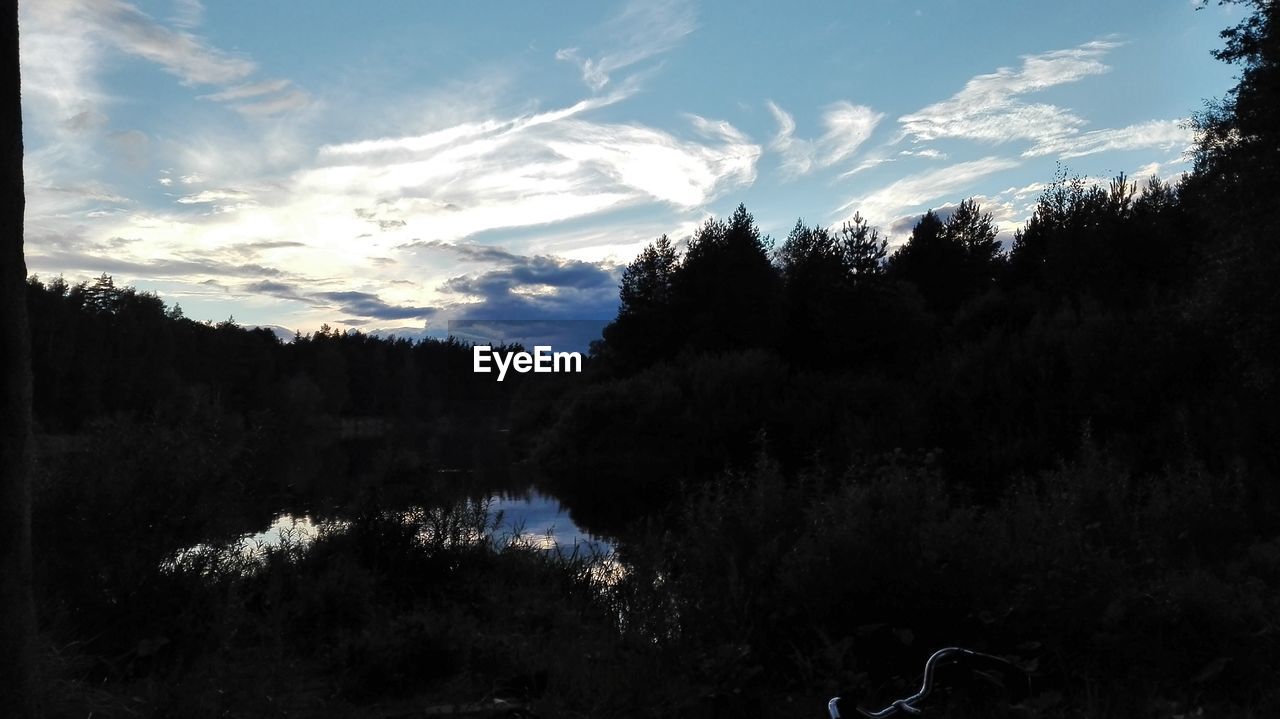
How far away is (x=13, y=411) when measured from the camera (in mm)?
3844

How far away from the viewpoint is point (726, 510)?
7418 mm

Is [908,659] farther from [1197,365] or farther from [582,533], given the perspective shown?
[1197,365]

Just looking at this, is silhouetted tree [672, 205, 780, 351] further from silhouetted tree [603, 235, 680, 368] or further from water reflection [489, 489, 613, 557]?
water reflection [489, 489, 613, 557]

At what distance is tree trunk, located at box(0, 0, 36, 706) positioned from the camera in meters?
3.83

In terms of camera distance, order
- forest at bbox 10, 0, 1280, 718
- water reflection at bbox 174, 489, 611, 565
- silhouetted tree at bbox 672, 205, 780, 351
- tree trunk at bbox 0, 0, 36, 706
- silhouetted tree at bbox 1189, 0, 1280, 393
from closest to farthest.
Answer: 1. tree trunk at bbox 0, 0, 36, 706
2. forest at bbox 10, 0, 1280, 718
3. water reflection at bbox 174, 489, 611, 565
4. silhouetted tree at bbox 1189, 0, 1280, 393
5. silhouetted tree at bbox 672, 205, 780, 351

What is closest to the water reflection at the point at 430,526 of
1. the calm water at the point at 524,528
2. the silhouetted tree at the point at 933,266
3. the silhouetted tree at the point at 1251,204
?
the calm water at the point at 524,528

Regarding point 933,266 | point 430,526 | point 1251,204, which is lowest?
point 430,526

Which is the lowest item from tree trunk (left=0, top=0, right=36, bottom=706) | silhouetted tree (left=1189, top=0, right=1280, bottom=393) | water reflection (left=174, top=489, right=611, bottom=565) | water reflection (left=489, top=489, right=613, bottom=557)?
water reflection (left=489, top=489, right=613, bottom=557)

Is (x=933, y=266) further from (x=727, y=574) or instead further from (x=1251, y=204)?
(x=727, y=574)

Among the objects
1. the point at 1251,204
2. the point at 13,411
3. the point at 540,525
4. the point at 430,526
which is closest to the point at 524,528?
the point at 540,525

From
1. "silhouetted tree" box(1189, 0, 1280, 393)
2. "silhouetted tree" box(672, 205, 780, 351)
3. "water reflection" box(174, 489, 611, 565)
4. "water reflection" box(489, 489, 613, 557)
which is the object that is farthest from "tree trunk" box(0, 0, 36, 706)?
"silhouetted tree" box(672, 205, 780, 351)

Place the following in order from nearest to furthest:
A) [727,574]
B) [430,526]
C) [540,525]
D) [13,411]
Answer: [13,411] < [727,574] < [430,526] < [540,525]

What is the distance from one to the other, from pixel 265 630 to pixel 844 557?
14.1ft

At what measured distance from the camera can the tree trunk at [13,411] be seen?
151 inches
